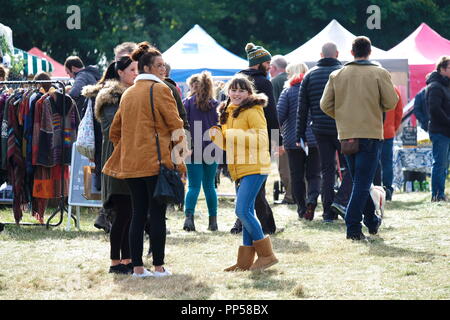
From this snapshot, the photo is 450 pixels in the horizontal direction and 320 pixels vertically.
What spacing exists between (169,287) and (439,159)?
7.28m

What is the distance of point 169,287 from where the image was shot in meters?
7.14

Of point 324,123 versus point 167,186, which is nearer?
point 167,186

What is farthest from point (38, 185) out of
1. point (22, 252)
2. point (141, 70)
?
point (141, 70)

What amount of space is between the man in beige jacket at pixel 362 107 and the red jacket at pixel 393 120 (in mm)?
3270

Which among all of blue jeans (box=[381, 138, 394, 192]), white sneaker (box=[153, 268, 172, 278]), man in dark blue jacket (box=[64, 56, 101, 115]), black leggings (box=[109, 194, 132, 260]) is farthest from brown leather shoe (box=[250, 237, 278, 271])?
blue jeans (box=[381, 138, 394, 192])

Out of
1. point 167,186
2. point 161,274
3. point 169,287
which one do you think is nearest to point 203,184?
point 161,274

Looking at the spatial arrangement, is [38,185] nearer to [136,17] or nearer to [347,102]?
[347,102]

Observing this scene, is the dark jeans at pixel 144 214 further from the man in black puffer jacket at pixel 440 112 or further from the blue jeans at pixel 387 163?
the blue jeans at pixel 387 163

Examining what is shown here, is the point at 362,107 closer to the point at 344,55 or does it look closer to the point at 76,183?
the point at 76,183

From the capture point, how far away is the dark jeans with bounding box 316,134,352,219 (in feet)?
34.7

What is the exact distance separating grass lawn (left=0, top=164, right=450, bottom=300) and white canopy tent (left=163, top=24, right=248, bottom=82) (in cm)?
851

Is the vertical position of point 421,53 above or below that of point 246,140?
above

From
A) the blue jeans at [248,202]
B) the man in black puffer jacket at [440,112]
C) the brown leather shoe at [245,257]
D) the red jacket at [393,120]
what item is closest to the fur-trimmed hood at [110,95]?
the blue jeans at [248,202]

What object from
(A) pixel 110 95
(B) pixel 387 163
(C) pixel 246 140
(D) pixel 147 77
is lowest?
(B) pixel 387 163
